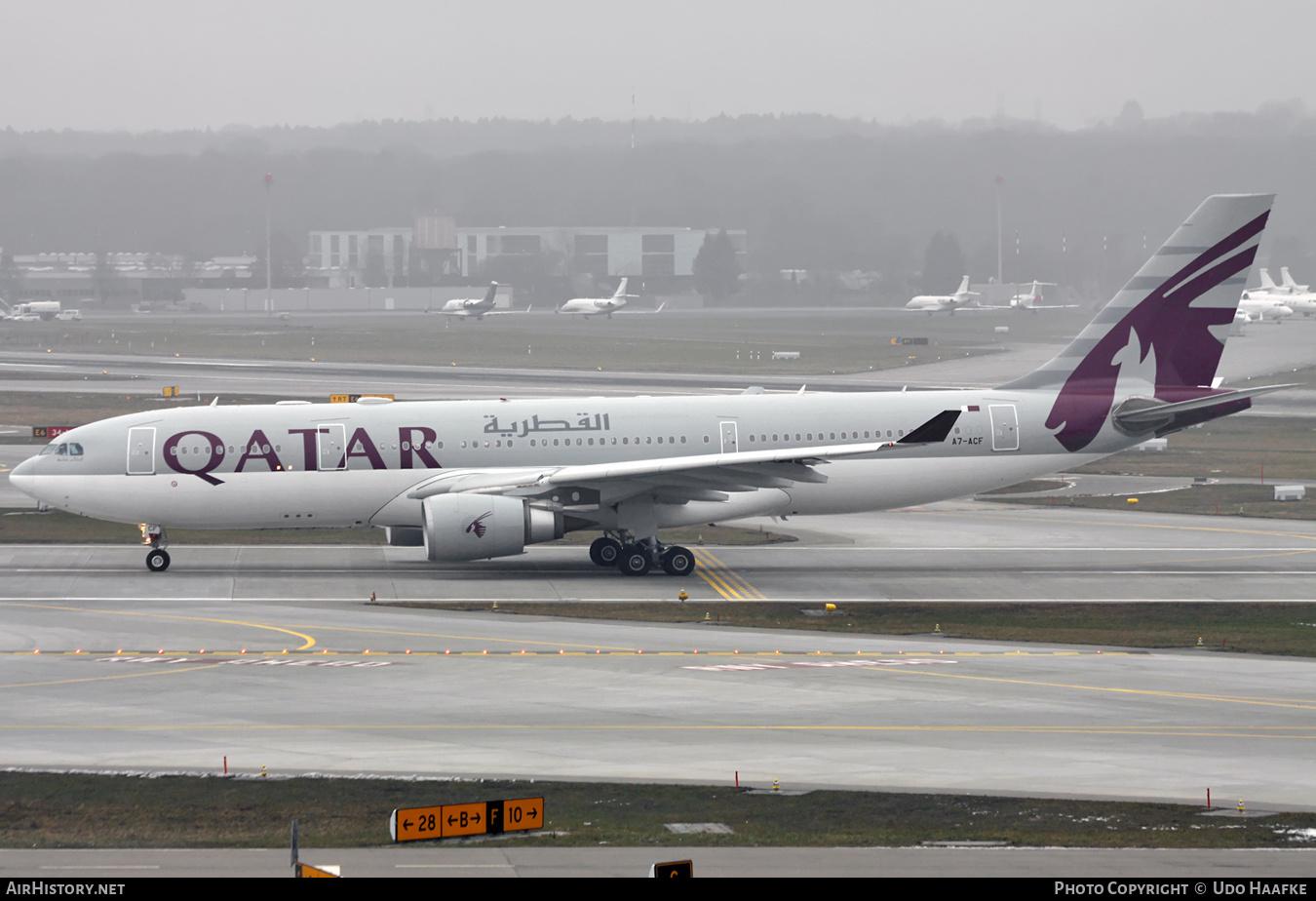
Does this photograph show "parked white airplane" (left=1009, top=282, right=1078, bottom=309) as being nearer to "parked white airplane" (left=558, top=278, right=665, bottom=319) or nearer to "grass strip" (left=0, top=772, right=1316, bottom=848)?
"parked white airplane" (left=558, top=278, right=665, bottom=319)

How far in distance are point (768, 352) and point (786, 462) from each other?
8395 cm

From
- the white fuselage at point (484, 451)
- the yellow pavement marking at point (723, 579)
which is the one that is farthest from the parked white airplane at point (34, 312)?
the yellow pavement marking at point (723, 579)

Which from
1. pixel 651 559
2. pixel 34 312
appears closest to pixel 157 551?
pixel 651 559

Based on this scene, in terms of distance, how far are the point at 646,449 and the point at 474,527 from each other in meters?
6.00

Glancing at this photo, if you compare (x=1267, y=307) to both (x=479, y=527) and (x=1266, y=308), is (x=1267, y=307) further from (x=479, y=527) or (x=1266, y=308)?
(x=479, y=527)

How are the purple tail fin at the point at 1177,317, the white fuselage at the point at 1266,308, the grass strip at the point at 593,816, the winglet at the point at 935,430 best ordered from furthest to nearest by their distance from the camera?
the white fuselage at the point at 1266,308 → the purple tail fin at the point at 1177,317 → the winglet at the point at 935,430 → the grass strip at the point at 593,816

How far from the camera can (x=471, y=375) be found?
97500mm

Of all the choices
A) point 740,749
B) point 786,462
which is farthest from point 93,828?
point 786,462

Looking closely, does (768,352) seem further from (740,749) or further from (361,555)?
(740,749)

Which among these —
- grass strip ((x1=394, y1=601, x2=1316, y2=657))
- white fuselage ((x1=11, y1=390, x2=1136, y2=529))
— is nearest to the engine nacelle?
white fuselage ((x1=11, y1=390, x2=1136, y2=529))

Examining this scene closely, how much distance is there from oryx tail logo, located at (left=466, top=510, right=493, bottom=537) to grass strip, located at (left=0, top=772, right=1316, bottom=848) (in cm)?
1811

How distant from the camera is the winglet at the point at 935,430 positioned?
1416 inches

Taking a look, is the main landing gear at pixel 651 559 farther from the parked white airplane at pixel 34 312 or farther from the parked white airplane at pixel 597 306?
the parked white airplane at pixel 34 312

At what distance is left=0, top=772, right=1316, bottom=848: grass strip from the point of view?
1652cm
